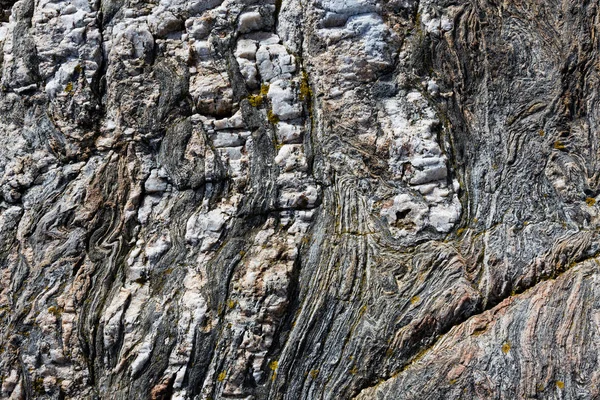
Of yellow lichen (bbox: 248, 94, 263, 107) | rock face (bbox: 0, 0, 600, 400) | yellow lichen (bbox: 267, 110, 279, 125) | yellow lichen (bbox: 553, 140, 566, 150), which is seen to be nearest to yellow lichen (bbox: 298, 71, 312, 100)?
rock face (bbox: 0, 0, 600, 400)

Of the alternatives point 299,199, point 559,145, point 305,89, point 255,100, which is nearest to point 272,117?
point 255,100

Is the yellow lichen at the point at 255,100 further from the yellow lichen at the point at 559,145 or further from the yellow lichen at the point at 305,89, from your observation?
the yellow lichen at the point at 559,145

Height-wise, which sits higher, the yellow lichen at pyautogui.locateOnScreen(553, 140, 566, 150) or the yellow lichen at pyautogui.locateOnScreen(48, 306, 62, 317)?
the yellow lichen at pyautogui.locateOnScreen(553, 140, 566, 150)

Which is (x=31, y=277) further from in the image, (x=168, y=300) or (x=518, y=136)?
(x=518, y=136)

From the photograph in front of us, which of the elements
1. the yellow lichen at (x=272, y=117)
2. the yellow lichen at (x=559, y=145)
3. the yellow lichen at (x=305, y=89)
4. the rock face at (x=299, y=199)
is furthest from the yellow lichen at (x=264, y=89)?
the yellow lichen at (x=559, y=145)

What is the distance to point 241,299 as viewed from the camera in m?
5.56

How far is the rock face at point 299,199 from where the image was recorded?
539cm

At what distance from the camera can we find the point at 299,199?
578 cm

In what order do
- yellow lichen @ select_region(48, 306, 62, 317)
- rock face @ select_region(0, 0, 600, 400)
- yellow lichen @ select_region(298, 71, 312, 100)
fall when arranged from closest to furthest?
rock face @ select_region(0, 0, 600, 400) < yellow lichen @ select_region(48, 306, 62, 317) < yellow lichen @ select_region(298, 71, 312, 100)

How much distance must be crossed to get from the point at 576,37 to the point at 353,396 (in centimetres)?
459

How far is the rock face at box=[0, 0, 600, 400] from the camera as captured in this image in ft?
17.7

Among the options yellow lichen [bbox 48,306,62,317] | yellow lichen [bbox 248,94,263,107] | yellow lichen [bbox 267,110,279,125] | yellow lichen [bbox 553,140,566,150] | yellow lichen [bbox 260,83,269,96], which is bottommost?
yellow lichen [bbox 48,306,62,317]

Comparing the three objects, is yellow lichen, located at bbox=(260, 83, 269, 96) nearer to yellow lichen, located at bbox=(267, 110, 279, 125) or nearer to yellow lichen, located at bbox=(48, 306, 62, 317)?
yellow lichen, located at bbox=(267, 110, 279, 125)

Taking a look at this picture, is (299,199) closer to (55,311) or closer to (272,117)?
(272,117)
